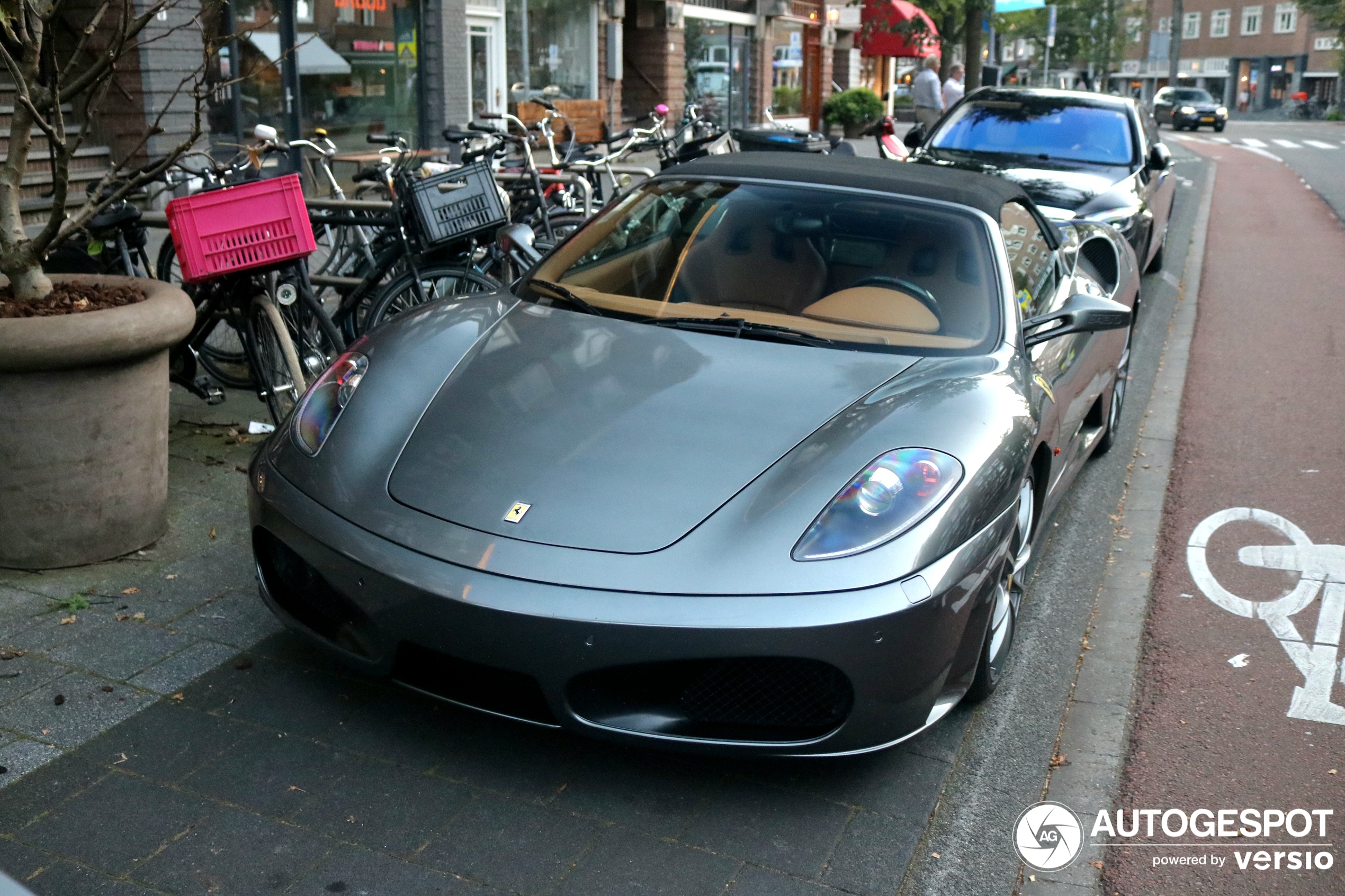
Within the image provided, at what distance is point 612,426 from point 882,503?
2.35 feet

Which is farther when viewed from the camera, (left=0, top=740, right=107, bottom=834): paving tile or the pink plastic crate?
the pink plastic crate

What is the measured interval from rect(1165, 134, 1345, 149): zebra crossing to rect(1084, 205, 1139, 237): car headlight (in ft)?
104

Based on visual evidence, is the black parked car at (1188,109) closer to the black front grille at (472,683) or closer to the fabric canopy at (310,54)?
the fabric canopy at (310,54)

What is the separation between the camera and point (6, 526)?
4.05 meters

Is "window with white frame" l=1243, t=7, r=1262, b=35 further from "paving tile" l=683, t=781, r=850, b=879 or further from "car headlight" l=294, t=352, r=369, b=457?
"paving tile" l=683, t=781, r=850, b=879

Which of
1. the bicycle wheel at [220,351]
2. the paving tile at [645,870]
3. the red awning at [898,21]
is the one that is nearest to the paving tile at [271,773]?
the paving tile at [645,870]

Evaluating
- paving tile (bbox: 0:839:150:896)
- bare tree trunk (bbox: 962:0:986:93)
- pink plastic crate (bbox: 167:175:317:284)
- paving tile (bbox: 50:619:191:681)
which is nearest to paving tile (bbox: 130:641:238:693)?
paving tile (bbox: 50:619:191:681)

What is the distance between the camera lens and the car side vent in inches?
241

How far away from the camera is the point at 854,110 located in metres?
30.8

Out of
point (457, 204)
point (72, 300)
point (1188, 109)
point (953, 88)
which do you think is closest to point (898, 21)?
point (953, 88)

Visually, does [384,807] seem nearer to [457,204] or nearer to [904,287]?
[904,287]

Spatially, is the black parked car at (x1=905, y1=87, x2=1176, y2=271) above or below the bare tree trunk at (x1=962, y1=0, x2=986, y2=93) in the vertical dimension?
below

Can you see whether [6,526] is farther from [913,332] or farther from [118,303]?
[913,332]

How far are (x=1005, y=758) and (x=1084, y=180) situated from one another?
6.48 m
